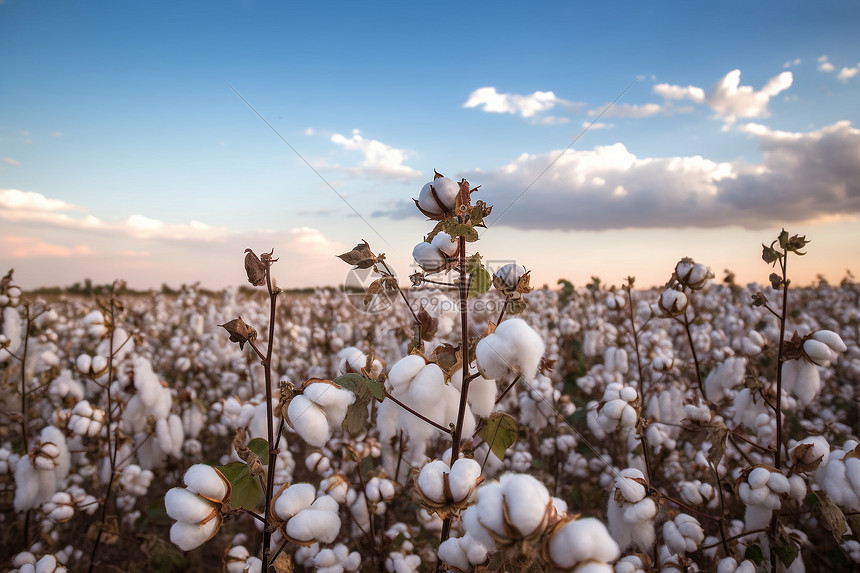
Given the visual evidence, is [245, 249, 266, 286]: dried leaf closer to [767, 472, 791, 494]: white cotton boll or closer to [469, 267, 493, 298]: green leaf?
[469, 267, 493, 298]: green leaf

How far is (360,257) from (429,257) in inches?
8.4

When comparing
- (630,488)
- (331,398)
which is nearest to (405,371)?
(331,398)

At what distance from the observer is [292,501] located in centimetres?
129

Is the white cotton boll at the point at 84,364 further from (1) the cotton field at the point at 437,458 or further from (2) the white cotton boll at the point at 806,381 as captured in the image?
(2) the white cotton boll at the point at 806,381

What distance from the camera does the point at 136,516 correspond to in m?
3.62

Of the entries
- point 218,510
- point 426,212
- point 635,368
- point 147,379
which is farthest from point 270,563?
point 635,368

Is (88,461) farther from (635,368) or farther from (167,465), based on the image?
(635,368)

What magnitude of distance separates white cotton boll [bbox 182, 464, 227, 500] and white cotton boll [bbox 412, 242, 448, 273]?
2.61 ft

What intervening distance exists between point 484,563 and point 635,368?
585 centimetres

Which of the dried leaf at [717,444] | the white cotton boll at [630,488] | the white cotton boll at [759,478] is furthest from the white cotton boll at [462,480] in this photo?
the white cotton boll at [759,478]

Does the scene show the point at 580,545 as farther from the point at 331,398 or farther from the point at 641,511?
the point at 641,511

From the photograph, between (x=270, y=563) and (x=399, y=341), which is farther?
(x=399, y=341)

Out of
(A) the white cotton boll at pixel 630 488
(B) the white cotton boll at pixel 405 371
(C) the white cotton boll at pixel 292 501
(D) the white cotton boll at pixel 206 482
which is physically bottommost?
(A) the white cotton boll at pixel 630 488

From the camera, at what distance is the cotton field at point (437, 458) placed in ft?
3.87
